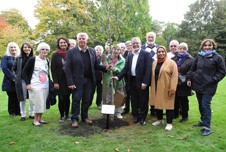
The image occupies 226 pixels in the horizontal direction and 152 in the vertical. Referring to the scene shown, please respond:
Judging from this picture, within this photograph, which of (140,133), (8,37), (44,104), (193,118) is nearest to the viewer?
(140,133)

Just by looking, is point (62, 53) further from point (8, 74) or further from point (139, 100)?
point (139, 100)

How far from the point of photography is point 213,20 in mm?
38688

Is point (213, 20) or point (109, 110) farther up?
point (213, 20)

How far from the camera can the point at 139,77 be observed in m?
6.13

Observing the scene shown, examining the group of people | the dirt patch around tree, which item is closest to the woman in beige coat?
the group of people

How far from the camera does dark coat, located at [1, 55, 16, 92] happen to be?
6.99 metres

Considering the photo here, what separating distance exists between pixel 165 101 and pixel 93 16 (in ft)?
9.49

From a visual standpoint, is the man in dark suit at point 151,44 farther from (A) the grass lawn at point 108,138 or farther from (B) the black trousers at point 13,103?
(B) the black trousers at point 13,103

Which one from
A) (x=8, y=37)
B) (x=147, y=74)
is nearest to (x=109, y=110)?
(x=147, y=74)

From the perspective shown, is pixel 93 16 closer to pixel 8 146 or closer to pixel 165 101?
pixel 165 101

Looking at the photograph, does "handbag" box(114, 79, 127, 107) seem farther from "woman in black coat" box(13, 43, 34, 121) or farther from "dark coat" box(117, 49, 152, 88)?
"woman in black coat" box(13, 43, 34, 121)

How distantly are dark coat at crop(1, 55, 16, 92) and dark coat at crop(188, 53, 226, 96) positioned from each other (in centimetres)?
522

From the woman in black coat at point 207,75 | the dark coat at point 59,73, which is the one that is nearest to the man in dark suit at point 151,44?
the woman in black coat at point 207,75

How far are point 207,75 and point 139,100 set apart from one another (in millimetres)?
1966
